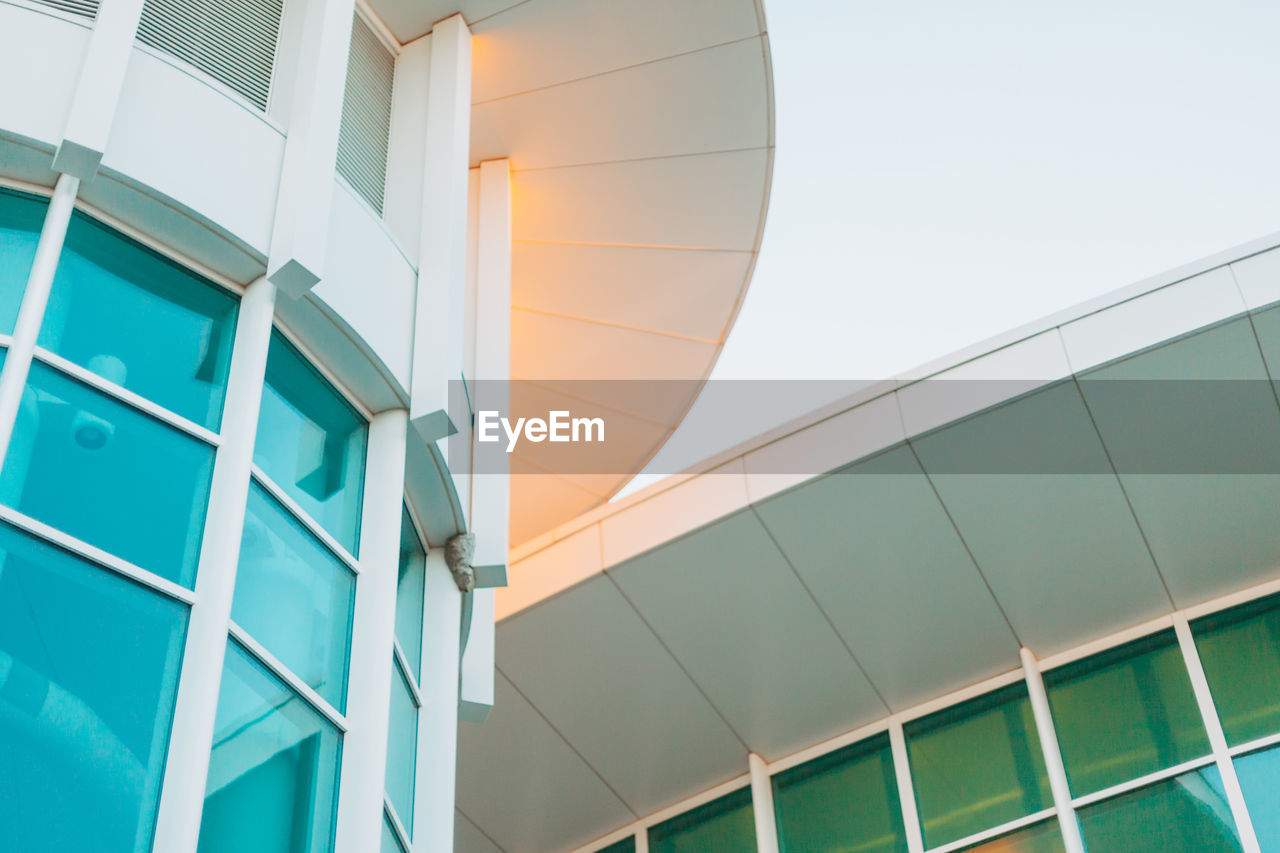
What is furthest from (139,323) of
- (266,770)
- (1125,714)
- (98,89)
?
(1125,714)

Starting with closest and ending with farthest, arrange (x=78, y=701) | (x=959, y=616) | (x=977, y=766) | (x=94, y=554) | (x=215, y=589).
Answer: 1. (x=78, y=701)
2. (x=94, y=554)
3. (x=215, y=589)
4. (x=959, y=616)
5. (x=977, y=766)

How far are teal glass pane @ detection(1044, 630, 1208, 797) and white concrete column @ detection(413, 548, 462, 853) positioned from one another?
20.8 feet

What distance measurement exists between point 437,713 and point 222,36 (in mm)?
4036

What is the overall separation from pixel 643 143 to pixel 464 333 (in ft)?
9.44

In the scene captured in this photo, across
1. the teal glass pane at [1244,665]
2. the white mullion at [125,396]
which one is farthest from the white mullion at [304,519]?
the teal glass pane at [1244,665]

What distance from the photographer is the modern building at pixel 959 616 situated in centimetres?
1118

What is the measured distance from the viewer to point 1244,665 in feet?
39.7

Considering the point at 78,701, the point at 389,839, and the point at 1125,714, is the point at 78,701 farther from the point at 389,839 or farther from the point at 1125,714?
the point at 1125,714

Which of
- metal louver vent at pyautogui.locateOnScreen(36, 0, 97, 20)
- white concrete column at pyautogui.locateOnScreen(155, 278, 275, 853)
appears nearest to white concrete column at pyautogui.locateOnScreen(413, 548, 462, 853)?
white concrete column at pyautogui.locateOnScreen(155, 278, 275, 853)

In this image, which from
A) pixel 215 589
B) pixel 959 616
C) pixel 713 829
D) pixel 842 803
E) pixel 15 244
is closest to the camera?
pixel 215 589

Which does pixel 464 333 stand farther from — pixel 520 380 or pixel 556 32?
pixel 520 380

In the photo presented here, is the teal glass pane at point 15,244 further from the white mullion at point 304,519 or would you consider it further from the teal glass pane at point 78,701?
the white mullion at point 304,519

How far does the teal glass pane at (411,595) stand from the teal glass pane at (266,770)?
1390mm

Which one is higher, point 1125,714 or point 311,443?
point 1125,714
